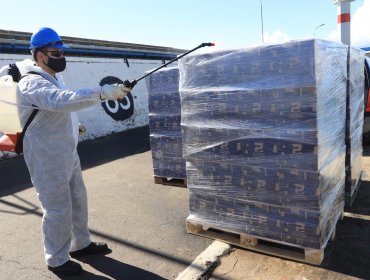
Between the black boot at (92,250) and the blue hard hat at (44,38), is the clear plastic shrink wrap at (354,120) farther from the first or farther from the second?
the blue hard hat at (44,38)

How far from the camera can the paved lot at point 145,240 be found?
129 inches

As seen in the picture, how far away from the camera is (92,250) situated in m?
3.73

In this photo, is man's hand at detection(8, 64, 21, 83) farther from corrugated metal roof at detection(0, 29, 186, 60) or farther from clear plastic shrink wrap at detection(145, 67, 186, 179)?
corrugated metal roof at detection(0, 29, 186, 60)

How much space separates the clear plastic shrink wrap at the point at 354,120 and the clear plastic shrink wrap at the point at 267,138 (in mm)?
496

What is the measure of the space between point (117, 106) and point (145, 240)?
8550 mm

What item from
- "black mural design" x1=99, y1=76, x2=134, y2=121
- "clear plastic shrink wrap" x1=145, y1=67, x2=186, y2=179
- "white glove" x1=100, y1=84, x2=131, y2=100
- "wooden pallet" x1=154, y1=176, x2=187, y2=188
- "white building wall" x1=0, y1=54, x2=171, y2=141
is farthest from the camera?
"black mural design" x1=99, y1=76, x2=134, y2=121

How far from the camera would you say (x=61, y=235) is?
329cm

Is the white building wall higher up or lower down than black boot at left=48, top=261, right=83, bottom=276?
higher up

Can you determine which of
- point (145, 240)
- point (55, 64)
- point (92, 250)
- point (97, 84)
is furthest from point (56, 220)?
point (97, 84)

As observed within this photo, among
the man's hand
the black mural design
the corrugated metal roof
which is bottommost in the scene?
the black mural design

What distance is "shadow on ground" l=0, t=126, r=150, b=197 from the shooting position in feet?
21.8

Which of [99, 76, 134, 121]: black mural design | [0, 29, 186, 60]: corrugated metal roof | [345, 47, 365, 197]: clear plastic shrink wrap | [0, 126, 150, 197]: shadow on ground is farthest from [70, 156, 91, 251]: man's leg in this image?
[99, 76, 134, 121]: black mural design

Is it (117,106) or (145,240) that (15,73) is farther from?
(117,106)

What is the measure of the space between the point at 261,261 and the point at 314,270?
1.59 feet
